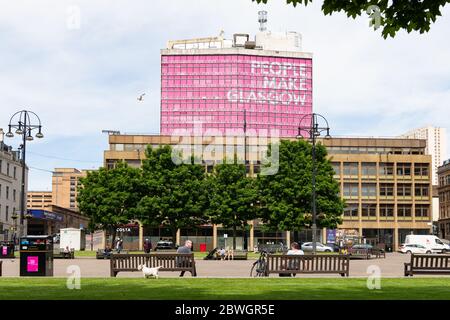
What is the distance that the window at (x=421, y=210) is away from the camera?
A: 96.5 meters

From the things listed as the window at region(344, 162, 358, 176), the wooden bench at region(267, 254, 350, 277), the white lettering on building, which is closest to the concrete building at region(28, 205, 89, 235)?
the white lettering on building

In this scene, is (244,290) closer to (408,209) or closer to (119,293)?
(119,293)

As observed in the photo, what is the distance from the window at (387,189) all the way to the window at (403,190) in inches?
41.9

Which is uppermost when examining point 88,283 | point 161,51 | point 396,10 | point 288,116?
point 161,51

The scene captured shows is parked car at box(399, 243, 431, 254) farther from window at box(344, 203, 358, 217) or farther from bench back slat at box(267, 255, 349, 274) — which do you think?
bench back slat at box(267, 255, 349, 274)

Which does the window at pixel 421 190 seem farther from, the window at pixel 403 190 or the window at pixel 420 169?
the window at pixel 420 169

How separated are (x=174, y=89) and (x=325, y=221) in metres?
81.7

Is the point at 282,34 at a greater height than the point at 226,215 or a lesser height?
greater

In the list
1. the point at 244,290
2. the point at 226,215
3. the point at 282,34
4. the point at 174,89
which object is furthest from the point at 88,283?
the point at 282,34

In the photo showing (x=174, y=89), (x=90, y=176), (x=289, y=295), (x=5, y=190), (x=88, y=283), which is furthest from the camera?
(x=174, y=89)

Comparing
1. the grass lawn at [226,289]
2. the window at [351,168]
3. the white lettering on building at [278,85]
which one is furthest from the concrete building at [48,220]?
the grass lawn at [226,289]

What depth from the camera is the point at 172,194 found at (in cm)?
5766

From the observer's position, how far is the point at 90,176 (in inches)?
2532

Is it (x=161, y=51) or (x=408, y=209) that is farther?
(x=161, y=51)
